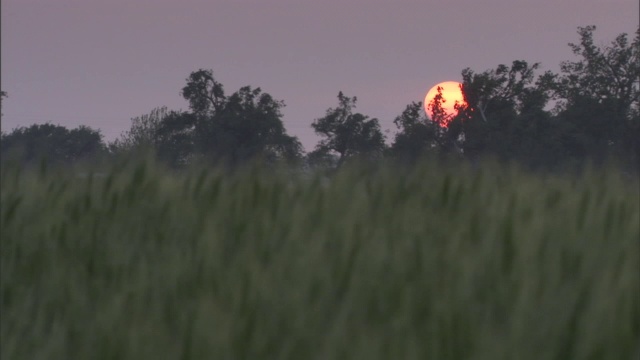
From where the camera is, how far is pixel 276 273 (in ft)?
10.8

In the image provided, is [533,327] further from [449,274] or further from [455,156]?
[455,156]

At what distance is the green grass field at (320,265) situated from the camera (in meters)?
2.85

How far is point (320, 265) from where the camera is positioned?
10.7 feet

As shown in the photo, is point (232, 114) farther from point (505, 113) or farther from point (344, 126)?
point (505, 113)

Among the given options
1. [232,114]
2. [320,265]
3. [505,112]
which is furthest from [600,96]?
[320,265]

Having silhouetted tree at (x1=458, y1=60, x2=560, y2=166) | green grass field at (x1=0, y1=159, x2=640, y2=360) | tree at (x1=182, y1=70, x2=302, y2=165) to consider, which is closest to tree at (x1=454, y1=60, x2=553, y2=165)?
silhouetted tree at (x1=458, y1=60, x2=560, y2=166)

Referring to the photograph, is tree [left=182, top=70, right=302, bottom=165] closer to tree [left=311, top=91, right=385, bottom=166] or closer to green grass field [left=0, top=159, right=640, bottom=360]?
tree [left=311, top=91, right=385, bottom=166]

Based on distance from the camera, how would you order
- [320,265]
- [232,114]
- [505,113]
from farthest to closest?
[505,113]
[232,114]
[320,265]

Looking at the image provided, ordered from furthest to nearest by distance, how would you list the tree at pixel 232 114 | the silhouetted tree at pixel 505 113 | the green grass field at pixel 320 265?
the silhouetted tree at pixel 505 113, the tree at pixel 232 114, the green grass field at pixel 320 265

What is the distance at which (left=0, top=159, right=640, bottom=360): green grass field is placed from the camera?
285 centimetres

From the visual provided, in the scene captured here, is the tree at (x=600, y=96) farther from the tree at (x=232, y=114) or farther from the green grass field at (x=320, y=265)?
the green grass field at (x=320, y=265)

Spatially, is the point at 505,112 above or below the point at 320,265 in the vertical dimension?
above

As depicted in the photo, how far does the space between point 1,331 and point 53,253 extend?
60 cm

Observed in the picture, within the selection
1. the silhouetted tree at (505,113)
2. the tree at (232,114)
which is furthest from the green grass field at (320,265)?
the silhouetted tree at (505,113)
